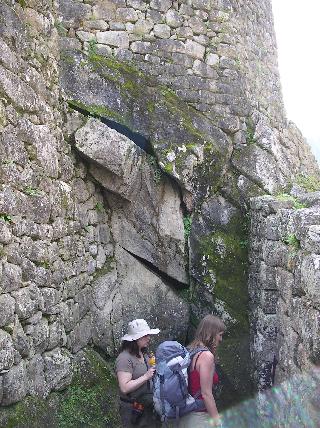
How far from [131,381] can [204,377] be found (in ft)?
2.78

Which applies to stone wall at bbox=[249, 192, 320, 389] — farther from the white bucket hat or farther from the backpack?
the white bucket hat

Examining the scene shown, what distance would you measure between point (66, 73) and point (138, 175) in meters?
1.47

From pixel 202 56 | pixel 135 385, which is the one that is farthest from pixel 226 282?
pixel 202 56

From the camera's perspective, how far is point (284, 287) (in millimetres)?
4477

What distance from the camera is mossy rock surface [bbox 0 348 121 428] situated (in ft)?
11.4

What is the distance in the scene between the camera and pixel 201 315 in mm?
6059

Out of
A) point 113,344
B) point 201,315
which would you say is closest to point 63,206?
point 113,344

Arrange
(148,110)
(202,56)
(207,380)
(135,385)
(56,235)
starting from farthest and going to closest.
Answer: (202,56) < (148,110) < (56,235) < (135,385) < (207,380)

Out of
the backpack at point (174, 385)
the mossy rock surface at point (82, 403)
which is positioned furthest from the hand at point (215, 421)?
the mossy rock surface at point (82, 403)

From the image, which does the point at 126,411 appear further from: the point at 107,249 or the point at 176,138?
the point at 176,138

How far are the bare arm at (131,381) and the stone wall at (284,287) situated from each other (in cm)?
123

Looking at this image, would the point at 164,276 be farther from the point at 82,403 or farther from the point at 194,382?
the point at 194,382

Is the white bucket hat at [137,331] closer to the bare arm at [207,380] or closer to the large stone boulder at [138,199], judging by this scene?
the bare arm at [207,380]

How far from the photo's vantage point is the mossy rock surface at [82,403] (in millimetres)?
3488
